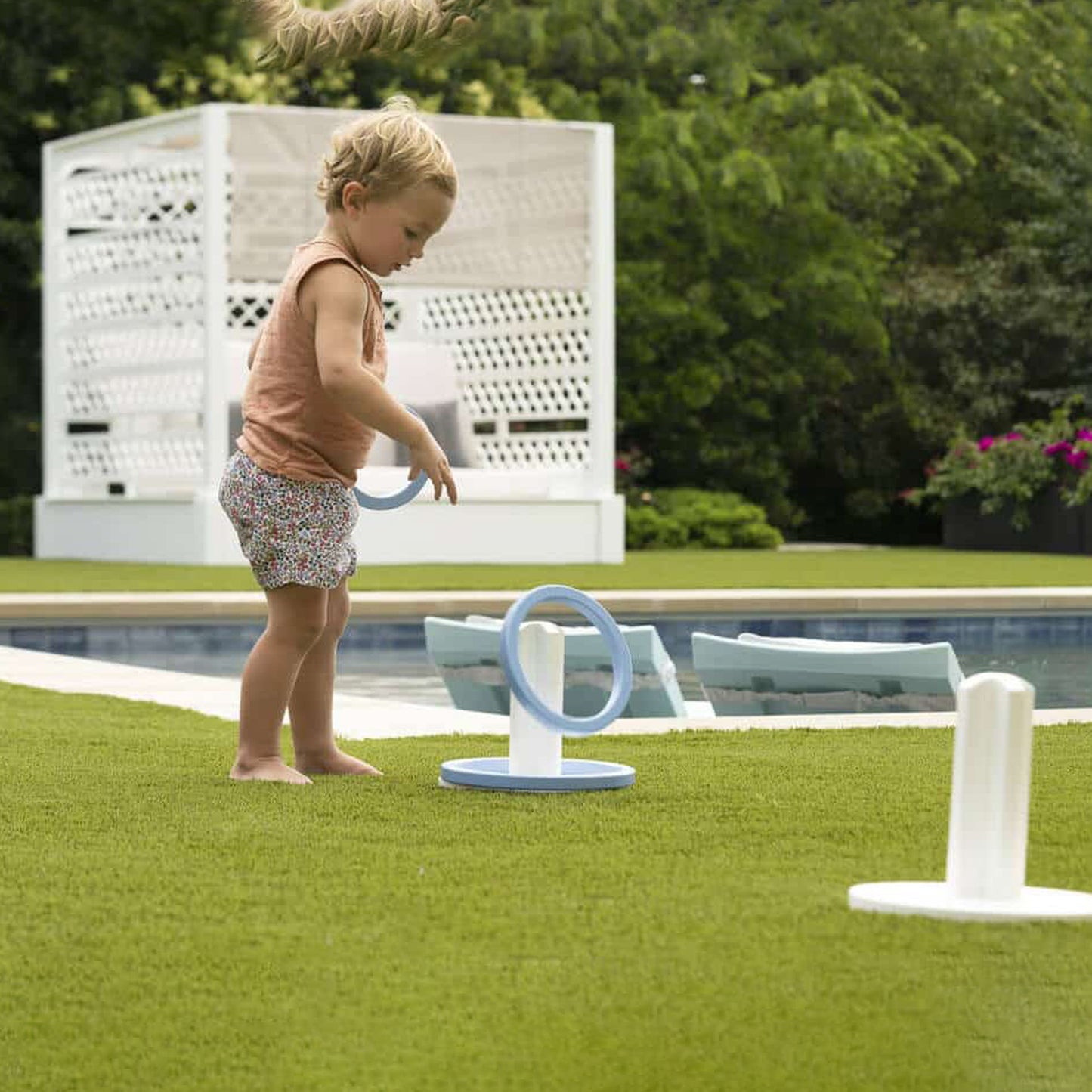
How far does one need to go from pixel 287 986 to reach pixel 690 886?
0.78 metres

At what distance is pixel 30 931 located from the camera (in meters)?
3.16

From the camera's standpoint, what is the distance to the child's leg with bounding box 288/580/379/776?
15.5ft

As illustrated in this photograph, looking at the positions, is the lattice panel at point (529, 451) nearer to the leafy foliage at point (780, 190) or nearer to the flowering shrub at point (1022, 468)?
the leafy foliage at point (780, 190)

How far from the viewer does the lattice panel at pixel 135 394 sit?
1593 centimetres

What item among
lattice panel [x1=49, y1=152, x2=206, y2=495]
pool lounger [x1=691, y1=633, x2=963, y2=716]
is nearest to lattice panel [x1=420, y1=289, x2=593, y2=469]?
lattice panel [x1=49, y1=152, x2=206, y2=495]

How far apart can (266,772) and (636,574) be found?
30.8 feet

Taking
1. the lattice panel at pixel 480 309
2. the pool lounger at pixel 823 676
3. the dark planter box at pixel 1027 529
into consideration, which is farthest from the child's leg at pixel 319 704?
the dark planter box at pixel 1027 529

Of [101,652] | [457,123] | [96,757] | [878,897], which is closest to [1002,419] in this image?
[457,123]

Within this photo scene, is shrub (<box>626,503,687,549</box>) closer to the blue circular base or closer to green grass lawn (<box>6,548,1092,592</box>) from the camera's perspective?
green grass lawn (<box>6,548,1092,592</box>)

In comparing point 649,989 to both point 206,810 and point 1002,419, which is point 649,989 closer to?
point 206,810

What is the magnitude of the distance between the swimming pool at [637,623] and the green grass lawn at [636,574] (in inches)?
48.2

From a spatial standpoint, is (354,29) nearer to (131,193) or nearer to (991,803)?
(131,193)

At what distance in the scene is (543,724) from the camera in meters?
4.38

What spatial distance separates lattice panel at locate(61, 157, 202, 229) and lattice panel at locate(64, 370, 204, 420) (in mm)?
1107
